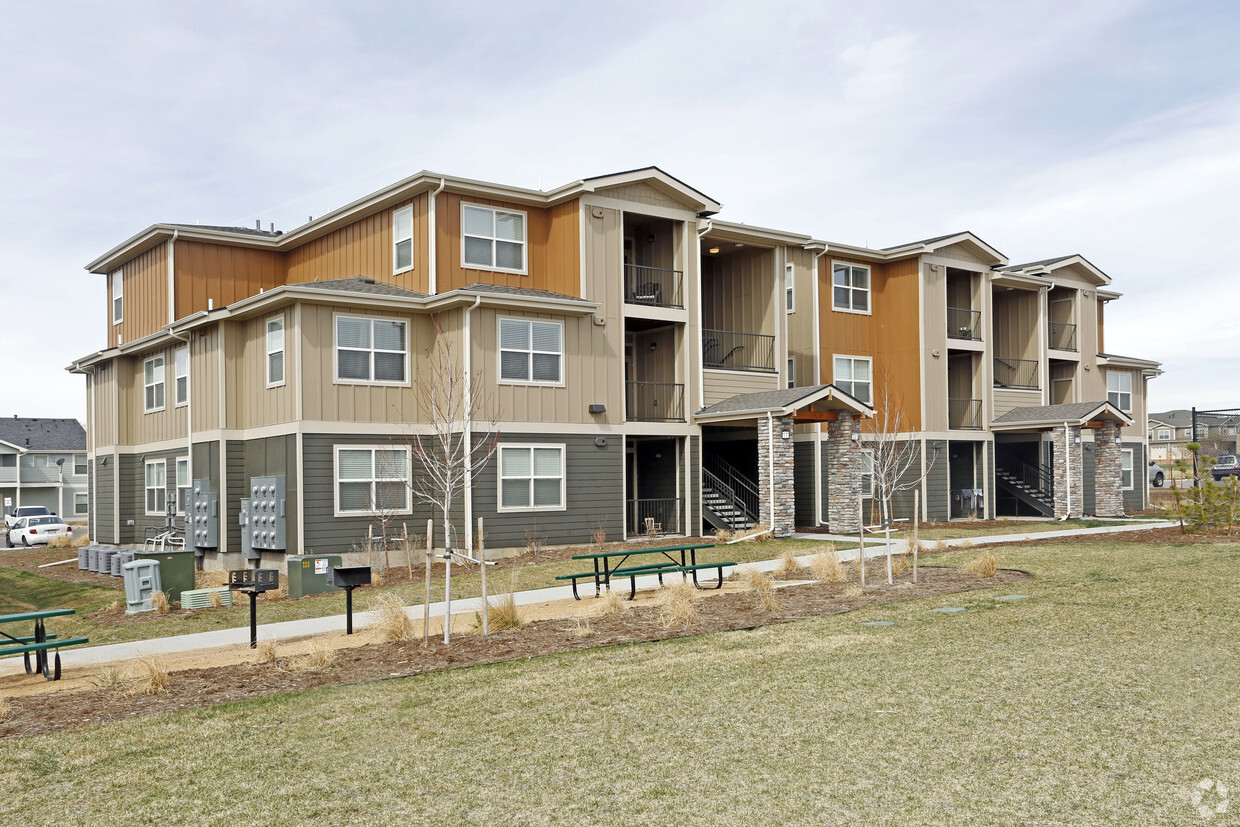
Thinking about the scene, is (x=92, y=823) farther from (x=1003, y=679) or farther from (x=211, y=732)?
(x=1003, y=679)

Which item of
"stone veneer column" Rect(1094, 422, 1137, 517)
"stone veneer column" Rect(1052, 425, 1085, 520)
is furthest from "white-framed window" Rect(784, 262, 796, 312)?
"stone veneer column" Rect(1094, 422, 1137, 517)

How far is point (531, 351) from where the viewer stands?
2452 cm

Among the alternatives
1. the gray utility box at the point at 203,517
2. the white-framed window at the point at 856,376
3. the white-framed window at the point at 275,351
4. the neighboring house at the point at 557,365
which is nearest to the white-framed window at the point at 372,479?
the neighboring house at the point at 557,365

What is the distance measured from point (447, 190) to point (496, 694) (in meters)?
17.2

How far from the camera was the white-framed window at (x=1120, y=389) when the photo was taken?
43.3 m

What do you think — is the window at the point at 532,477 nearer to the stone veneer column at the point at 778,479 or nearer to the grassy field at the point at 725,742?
the stone veneer column at the point at 778,479

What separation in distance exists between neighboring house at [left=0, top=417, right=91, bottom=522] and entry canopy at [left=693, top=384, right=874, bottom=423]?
56.1 m

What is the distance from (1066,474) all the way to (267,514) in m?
23.8

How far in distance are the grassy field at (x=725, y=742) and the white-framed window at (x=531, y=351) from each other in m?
13.5

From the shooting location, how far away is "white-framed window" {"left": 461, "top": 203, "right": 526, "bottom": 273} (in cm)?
2505

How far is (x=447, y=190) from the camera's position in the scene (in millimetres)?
24547

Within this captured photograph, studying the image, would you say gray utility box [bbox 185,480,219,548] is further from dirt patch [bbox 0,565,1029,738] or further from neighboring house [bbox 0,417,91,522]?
neighboring house [bbox 0,417,91,522]

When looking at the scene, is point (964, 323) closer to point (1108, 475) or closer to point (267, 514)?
point (1108, 475)

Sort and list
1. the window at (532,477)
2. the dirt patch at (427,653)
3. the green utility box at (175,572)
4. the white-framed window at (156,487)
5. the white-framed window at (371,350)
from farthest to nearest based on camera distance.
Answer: the white-framed window at (156,487) → the window at (532,477) → the white-framed window at (371,350) → the green utility box at (175,572) → the dirt patch at (427,653)
